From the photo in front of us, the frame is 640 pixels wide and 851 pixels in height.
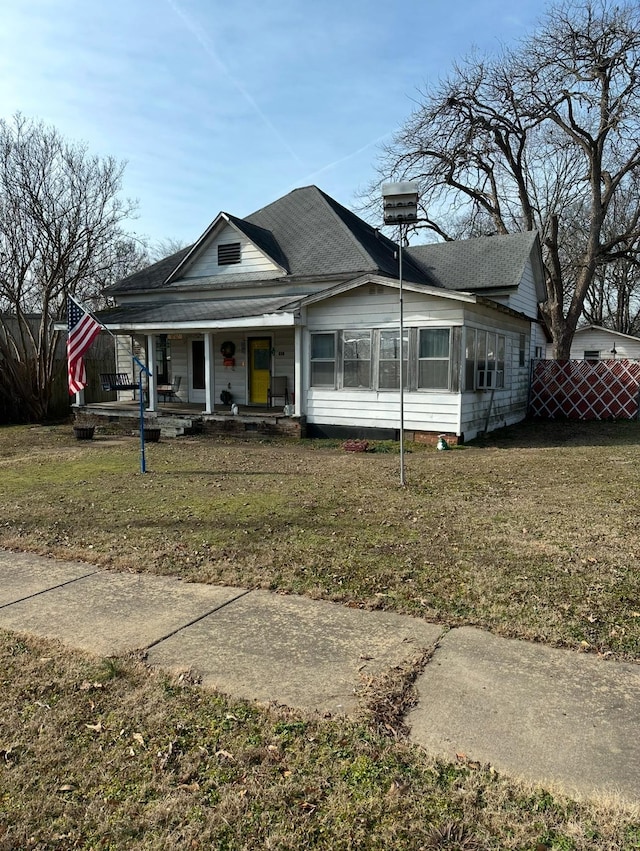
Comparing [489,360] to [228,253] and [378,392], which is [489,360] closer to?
[378,392]

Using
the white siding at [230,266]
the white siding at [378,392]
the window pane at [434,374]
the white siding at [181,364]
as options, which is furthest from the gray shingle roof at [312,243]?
the window pane at [434,374]

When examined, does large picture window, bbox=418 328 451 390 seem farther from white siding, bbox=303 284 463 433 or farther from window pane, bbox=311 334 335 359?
window pane, bbox=311 334 335 359

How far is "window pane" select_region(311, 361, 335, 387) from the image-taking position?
44.3ft

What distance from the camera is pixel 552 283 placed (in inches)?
912

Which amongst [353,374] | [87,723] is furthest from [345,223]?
[87,723]

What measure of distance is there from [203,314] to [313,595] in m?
12.0

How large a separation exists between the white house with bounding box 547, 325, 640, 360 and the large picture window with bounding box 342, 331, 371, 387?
22683 millimetres

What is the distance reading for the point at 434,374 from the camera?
481 inches

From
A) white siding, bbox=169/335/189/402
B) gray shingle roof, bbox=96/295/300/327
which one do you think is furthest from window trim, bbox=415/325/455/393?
white siding, bbox=169/335/189/402

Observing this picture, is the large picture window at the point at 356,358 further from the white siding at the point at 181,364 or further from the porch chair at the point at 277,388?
the white siding at the point at 181,364

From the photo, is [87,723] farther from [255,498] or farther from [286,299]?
[286,299]

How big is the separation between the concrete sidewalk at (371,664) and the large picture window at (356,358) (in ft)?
29.2

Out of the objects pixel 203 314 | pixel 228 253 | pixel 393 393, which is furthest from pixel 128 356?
pixel 393 393

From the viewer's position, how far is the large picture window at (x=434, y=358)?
39.5ft
